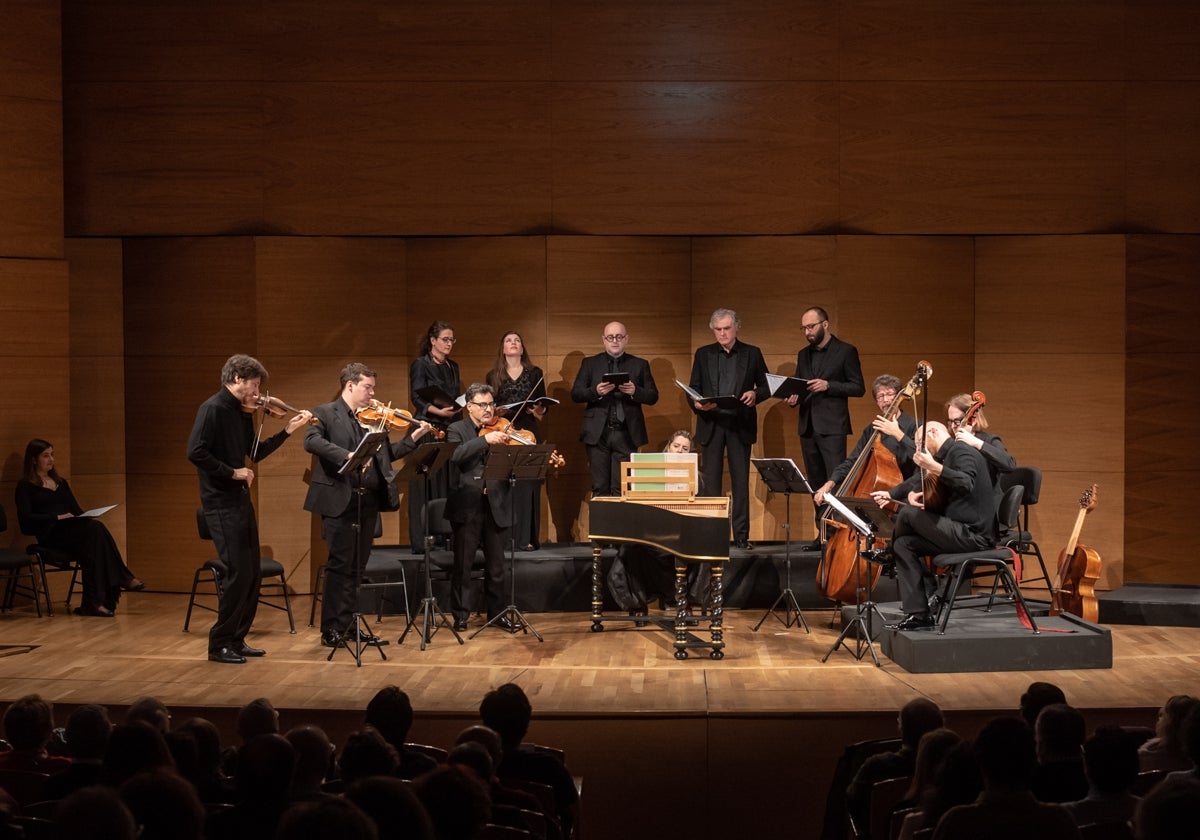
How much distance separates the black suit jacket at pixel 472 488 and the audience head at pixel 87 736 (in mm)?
4171

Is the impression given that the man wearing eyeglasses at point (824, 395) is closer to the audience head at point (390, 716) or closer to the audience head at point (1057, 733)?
the audience head at point (1057, 733)

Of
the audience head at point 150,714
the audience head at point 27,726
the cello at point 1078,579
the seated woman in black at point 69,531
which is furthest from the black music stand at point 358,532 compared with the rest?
the cello at point 1078,579

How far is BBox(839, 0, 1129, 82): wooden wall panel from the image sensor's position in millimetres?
9328

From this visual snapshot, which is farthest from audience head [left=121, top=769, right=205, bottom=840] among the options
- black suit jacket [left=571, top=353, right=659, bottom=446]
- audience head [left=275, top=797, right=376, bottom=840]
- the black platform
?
the black platform

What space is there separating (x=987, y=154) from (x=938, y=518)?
3645 mm

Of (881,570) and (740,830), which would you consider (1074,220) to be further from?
(740,830)

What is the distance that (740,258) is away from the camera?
31.7ft

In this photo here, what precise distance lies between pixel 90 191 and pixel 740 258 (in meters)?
4.77

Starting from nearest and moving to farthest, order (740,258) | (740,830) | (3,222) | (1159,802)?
(1159,802) < (740,830) < (3,222) < (740,258)

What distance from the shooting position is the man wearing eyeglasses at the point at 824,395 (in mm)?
8766

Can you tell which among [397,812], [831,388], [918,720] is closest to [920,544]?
[831,388]

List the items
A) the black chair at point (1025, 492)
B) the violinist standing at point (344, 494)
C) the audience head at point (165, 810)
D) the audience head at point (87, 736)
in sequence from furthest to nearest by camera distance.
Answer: the black chair at point (1025, 492) < the violinist standing at point (344, 494) < the audience head at point (87, 736) < the audience head at point (165, 810)

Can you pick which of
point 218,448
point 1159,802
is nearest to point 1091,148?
point 218,448

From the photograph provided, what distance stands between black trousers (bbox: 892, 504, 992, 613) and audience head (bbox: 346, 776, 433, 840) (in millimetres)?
4814
